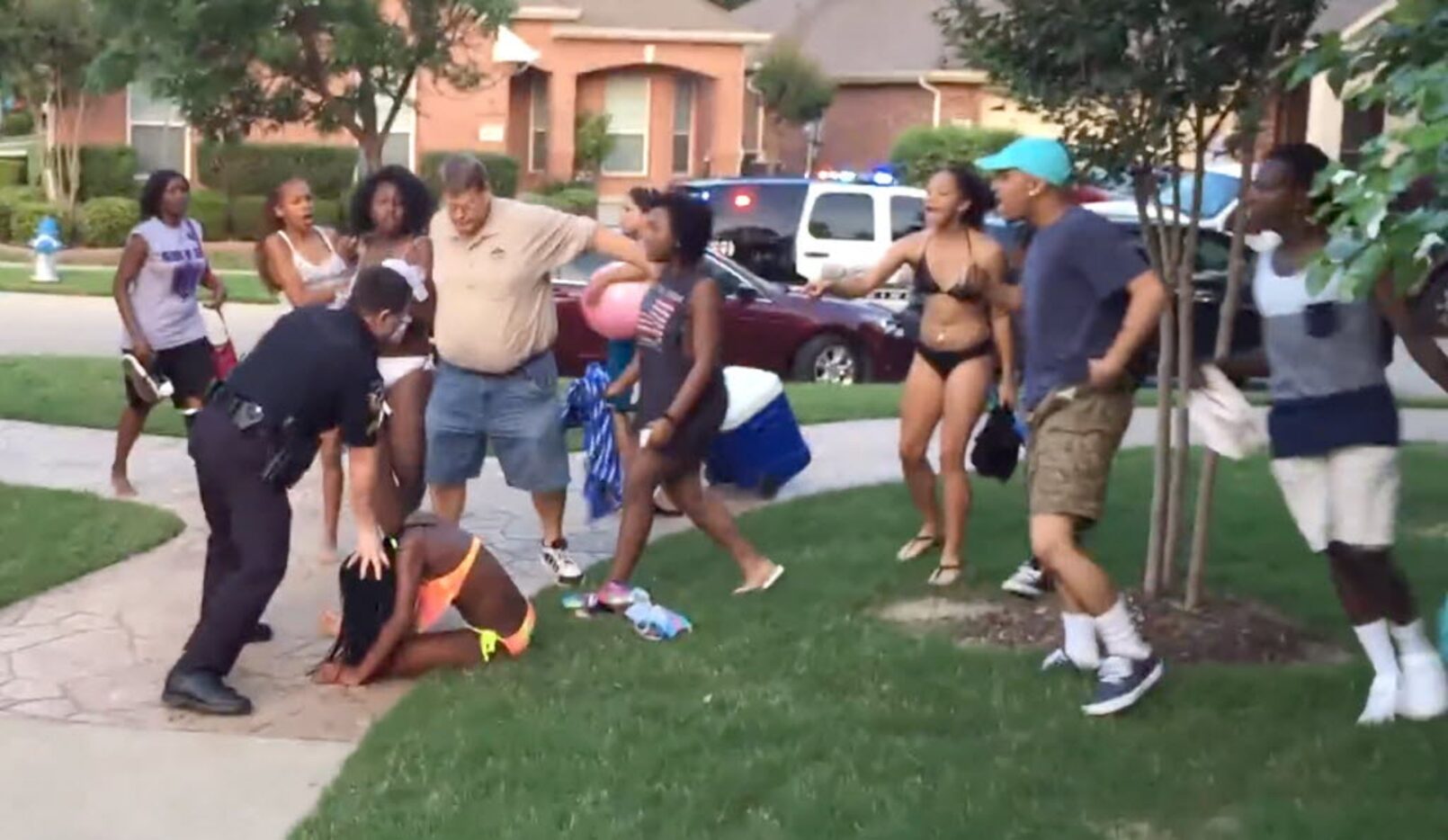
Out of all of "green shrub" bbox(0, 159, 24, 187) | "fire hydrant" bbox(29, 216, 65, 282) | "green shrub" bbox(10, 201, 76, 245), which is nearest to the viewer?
"fire hydrant" bbox(29, 216, 65, 282)

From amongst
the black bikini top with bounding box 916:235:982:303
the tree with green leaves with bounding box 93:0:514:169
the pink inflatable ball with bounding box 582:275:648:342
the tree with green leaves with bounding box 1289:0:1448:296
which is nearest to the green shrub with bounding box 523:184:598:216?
the tree with green leaves with bounding box 93:0:514:169

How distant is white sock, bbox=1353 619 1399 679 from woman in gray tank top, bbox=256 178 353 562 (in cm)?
411

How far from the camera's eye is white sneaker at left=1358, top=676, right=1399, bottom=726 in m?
5.72

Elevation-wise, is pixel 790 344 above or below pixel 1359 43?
below

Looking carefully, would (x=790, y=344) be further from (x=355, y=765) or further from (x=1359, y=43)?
(x=1359, y=43)

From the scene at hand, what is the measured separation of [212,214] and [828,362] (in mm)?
17462

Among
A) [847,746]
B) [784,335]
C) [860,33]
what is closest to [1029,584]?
[847,746]

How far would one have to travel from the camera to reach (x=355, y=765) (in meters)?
5.43

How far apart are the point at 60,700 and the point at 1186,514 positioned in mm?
5051

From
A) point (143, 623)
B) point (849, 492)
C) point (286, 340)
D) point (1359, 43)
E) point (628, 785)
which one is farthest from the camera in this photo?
point (849, 492)

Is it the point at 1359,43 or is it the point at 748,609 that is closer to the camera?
the point at 1359,43

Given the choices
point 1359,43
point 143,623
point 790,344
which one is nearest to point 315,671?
point 143,623

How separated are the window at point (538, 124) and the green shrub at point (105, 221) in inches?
311

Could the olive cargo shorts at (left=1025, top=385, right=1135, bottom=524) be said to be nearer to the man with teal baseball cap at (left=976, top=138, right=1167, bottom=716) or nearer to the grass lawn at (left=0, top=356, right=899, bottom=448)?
the man with teal baseball cap at (left=976, top=138, right=1167, bottom=716)
